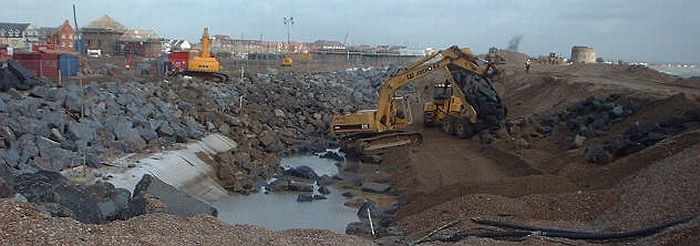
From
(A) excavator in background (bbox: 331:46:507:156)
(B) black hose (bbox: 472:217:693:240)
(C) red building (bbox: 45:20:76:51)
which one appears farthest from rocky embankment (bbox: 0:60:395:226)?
(C) red building (bbox: 45:20:76:51)

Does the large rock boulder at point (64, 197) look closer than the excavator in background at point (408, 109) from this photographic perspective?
Yes

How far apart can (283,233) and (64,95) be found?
11580 mm

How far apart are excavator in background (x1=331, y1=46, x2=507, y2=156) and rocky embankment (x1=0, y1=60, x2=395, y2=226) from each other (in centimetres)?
276

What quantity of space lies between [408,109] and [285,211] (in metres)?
7.91

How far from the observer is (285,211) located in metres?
16.0

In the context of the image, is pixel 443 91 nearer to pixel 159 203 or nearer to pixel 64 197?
pixel 159 203

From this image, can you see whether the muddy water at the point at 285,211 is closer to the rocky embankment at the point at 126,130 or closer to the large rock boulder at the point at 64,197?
the rocky embankment at the point at 126,130

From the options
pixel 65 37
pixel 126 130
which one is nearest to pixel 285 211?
pixel 126 130

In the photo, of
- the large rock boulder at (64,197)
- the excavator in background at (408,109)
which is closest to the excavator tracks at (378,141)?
the excavator in background at (408,109)

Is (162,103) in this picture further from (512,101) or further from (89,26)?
(89,26)

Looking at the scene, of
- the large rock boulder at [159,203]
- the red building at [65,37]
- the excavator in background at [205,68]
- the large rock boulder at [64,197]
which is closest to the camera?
the large rock boulder at [64,197]

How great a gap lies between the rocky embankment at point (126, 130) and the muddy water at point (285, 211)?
1003mm

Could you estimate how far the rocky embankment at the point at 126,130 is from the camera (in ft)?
35.8

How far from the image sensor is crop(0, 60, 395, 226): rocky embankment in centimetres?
1090
